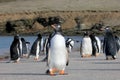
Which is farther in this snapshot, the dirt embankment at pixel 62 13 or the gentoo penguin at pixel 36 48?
the dirt embankment at pixel 62 13

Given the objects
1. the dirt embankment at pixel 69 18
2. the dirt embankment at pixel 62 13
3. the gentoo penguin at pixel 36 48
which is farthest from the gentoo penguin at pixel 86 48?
the dirt embankment at pixel 69 18

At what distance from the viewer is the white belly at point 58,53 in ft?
52.3

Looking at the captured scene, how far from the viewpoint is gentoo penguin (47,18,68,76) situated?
1597 cm

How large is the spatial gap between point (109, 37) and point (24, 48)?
580cm

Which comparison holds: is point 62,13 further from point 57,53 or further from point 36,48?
point 57,53

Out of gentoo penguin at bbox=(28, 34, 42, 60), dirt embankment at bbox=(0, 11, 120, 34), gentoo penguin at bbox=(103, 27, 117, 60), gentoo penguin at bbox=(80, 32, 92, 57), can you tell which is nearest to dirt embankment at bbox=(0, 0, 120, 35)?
dirt embankment at bbox=(0, 11, 120, 34)

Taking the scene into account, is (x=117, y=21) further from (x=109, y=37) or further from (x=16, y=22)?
(x=109, y=37)

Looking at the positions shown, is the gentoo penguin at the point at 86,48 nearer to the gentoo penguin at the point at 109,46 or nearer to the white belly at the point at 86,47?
the white belly at the point at 86,47

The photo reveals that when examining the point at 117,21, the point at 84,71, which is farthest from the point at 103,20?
the point at 84,71

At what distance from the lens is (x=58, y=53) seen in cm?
1617

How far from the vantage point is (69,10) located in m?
105

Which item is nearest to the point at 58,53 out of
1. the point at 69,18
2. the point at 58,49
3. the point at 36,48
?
the point at 58,49

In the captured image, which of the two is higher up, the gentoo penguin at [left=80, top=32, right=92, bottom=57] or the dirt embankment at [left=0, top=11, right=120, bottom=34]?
the dirt embankment at [left=0, top=11, right=120, bottom=34]

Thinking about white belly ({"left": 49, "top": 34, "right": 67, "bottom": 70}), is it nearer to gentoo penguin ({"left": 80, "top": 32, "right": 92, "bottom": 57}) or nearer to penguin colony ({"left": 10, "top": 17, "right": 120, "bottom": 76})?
penguin colony ({"left": 10, "top": 17, "right": 120, "bottom": 76})
